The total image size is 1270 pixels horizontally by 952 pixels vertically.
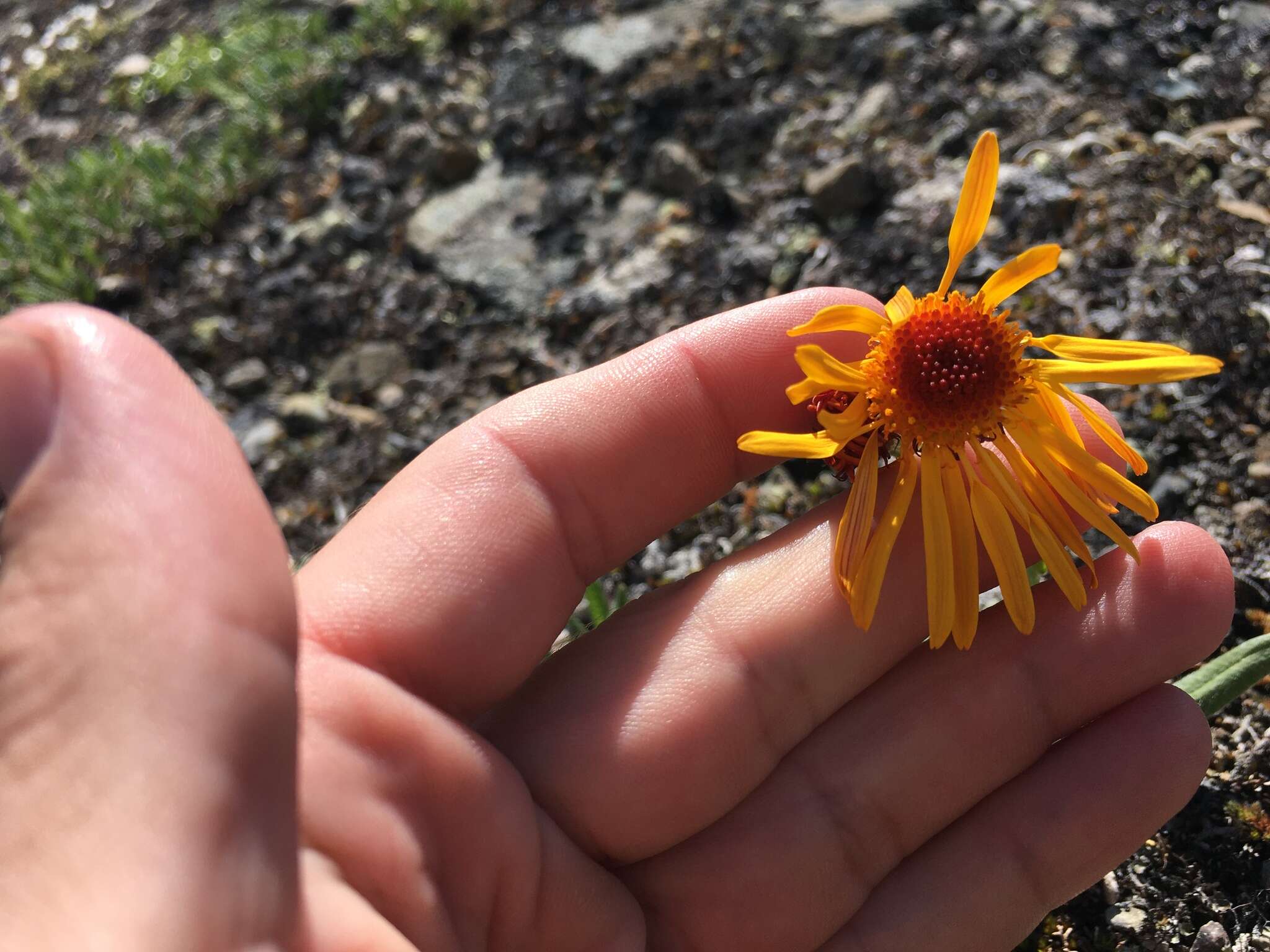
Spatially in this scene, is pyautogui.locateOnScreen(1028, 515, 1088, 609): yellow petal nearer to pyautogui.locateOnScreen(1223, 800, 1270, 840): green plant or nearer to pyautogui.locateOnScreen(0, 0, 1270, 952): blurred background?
pyautogui.locateOnScreen(0, 0, 1270, 952): blurred background

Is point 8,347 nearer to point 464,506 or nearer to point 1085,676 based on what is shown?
point 464,506

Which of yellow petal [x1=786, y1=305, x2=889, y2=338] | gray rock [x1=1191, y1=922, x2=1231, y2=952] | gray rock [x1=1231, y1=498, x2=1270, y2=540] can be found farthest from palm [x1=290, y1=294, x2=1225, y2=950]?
gray rock [x1=1231, y1=498, x2=1270, y2=540]

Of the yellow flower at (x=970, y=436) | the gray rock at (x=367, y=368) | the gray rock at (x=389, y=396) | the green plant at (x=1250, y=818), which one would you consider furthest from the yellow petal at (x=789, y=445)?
the gray rock at (x=367, y=368)

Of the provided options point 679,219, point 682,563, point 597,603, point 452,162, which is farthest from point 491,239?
point 597,603

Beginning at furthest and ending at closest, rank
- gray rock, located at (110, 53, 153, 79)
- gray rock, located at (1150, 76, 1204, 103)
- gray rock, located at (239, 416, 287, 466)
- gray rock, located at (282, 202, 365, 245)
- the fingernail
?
Result: gray rock, located at (110, 53, 153, 79) → gray rock, located at (282, 202, 365, 245) → gray rock, located at (239, 416, 287, 466) → gray rock, located at (1150, 76, 1204, 103) → the fingernail

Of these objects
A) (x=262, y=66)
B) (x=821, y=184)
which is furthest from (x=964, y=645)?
(x=262, y=66)
